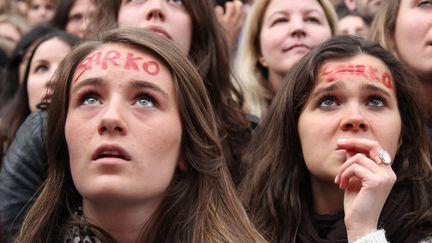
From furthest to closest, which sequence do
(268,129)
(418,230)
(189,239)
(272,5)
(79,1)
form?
(79,1)
(272,5)
(268,129)
(418,230)
(189,239)

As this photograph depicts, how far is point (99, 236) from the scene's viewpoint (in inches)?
121

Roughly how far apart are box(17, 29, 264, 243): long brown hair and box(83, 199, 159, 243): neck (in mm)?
30

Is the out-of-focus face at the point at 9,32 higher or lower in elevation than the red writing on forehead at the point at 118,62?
higher

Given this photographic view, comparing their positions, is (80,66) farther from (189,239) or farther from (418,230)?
(418,230)

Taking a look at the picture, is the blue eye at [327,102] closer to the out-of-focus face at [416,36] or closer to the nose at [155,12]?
the out-of-focus face at [416,36]

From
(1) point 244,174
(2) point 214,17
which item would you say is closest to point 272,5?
(2) point 214,17

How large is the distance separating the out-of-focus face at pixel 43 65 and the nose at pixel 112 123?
1913 mm

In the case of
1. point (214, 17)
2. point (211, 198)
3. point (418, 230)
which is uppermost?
point (214, 17)

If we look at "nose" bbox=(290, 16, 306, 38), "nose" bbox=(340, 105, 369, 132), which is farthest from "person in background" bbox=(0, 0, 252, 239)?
"nose" bbox=(340, 105, 369, 132)

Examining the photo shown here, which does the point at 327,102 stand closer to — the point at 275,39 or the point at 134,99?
the point at 134,99

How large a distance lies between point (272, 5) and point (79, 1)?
5.88ft

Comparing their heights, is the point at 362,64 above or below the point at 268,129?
above

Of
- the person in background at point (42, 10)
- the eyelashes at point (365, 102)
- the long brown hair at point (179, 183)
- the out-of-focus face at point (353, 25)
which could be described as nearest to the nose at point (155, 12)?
the long brown hair at point (179, 183)

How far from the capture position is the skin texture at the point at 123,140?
2.95m
